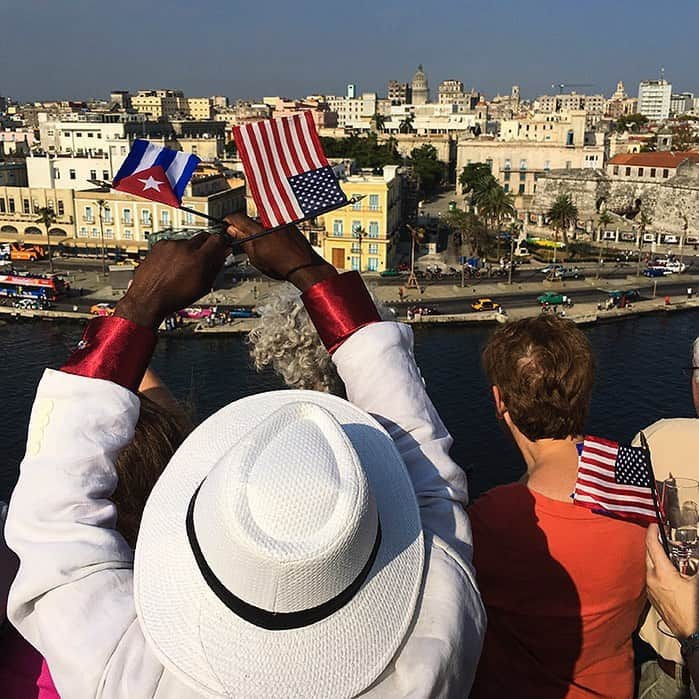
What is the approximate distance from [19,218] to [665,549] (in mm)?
40809

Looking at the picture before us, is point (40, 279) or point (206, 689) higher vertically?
point (206, 689)

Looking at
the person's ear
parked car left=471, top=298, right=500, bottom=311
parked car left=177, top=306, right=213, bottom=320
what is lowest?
parked car left=177, top=306, right=213, bottom=320

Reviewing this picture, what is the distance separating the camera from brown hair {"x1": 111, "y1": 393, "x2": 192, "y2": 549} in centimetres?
159

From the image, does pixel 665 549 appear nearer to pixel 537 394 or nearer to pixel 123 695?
pixel 537 394

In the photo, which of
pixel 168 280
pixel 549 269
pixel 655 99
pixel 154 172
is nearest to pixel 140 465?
pixel 168 280

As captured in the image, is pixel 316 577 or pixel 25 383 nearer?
pixel 316 577

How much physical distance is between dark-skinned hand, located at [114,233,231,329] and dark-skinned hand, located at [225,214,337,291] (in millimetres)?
172

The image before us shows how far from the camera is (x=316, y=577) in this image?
1.05 m

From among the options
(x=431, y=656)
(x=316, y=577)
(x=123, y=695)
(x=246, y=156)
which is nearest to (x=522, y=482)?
(x=431, y=656)

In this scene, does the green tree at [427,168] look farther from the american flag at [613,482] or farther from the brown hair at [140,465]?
the brown hair at [140,465]

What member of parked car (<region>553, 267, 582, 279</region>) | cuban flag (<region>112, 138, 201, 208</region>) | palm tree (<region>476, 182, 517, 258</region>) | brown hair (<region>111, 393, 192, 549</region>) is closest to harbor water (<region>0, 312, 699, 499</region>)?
parked car (<region>553, 267, 582, 279</region>)

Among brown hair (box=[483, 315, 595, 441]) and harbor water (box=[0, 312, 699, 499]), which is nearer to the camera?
brown hair (box=[483, 315, 595, 441])

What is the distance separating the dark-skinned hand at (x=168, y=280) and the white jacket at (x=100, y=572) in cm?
21

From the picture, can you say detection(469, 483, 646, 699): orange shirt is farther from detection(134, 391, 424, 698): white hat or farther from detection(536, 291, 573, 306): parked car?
detection(536, 291, 573, 306): parked car
